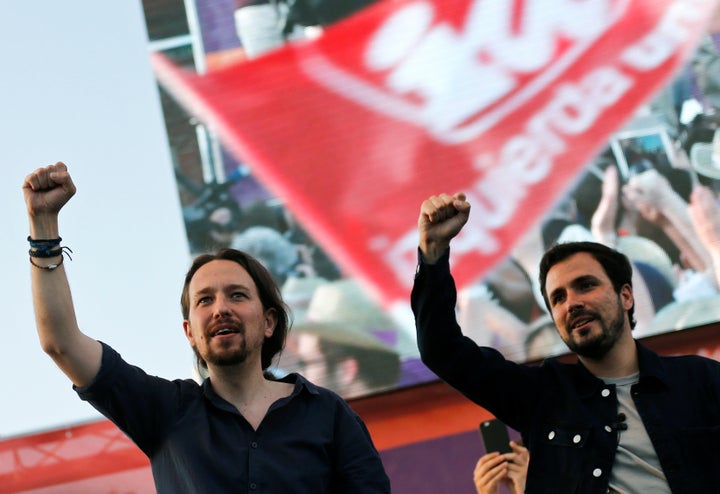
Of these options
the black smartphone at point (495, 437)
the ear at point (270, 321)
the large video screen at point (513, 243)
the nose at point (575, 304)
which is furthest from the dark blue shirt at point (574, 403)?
the large video screen at point (513, 243)

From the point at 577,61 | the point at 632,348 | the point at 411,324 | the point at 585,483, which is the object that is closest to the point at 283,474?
the point at 585,483

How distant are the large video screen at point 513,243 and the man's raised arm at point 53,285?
10.1ft

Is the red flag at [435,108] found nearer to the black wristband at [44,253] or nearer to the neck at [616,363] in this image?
the neck at [616,363]

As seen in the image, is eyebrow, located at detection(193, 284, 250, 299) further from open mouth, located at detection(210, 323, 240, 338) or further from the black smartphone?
the black smartphone

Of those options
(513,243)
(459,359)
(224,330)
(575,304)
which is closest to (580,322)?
(575,304)

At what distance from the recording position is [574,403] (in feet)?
6.40

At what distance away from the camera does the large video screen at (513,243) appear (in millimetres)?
4586

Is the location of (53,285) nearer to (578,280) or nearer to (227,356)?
(227,356)

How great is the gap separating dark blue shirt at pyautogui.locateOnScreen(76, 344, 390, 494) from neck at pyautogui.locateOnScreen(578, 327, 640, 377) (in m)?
0.53

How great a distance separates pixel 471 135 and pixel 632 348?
290 centimetres

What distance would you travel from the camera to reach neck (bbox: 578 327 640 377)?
2.00m

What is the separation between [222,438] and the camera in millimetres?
1624

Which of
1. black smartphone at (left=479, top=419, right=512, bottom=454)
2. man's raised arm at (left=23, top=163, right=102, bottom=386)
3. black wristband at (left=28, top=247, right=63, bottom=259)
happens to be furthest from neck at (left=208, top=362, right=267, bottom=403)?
black smartphone at (left=479, top=419, right=512, bottom=454)

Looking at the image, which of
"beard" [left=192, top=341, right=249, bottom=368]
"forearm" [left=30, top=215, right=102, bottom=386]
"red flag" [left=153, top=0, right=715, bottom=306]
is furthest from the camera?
"red flag" [left=153, top=0, right=715, bottom=306]
